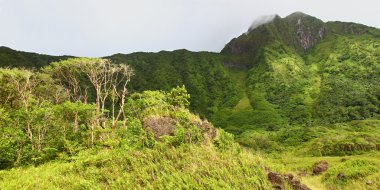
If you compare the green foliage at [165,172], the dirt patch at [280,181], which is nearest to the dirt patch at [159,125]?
the green foliage at [165,172]

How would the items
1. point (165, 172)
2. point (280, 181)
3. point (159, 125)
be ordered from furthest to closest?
point (159, 125), point (280, 181), point (165, 172)

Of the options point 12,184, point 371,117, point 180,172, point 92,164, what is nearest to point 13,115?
point 12,184

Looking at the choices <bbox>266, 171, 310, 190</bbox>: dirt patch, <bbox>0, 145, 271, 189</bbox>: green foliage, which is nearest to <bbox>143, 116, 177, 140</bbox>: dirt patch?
<bbox>0, 145, 271, 189</bbox>: green foliage

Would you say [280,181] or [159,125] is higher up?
[159,125]

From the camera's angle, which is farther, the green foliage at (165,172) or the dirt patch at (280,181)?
the dirt patch at (280,181)

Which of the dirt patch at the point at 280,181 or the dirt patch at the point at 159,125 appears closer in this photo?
the dirt patch at the point at 280,181

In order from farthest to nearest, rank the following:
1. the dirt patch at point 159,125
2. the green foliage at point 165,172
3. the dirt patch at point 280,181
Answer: the dirt patch at point 159,125
the dirt patch at point 280,181
the green foliage at point 165,172

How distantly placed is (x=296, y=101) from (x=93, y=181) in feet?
565

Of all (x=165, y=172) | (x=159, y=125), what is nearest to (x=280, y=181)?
(x=165, y=172)

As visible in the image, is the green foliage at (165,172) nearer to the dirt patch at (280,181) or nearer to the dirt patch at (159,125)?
the dirt patch at (280,181)

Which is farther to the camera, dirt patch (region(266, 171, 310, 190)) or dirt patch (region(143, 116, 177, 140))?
dirt patch (region(143, 116, 177, 140))

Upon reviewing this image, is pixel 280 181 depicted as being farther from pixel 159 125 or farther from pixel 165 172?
pixel 159 125

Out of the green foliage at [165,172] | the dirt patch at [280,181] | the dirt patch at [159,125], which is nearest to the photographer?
the green foliage at [165,172]

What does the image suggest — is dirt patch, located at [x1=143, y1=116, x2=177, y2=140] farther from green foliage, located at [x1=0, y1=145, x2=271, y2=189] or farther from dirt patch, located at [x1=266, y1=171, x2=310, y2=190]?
dirt patch, located at [x1=266, y1=171, x2=310, y2=190]
